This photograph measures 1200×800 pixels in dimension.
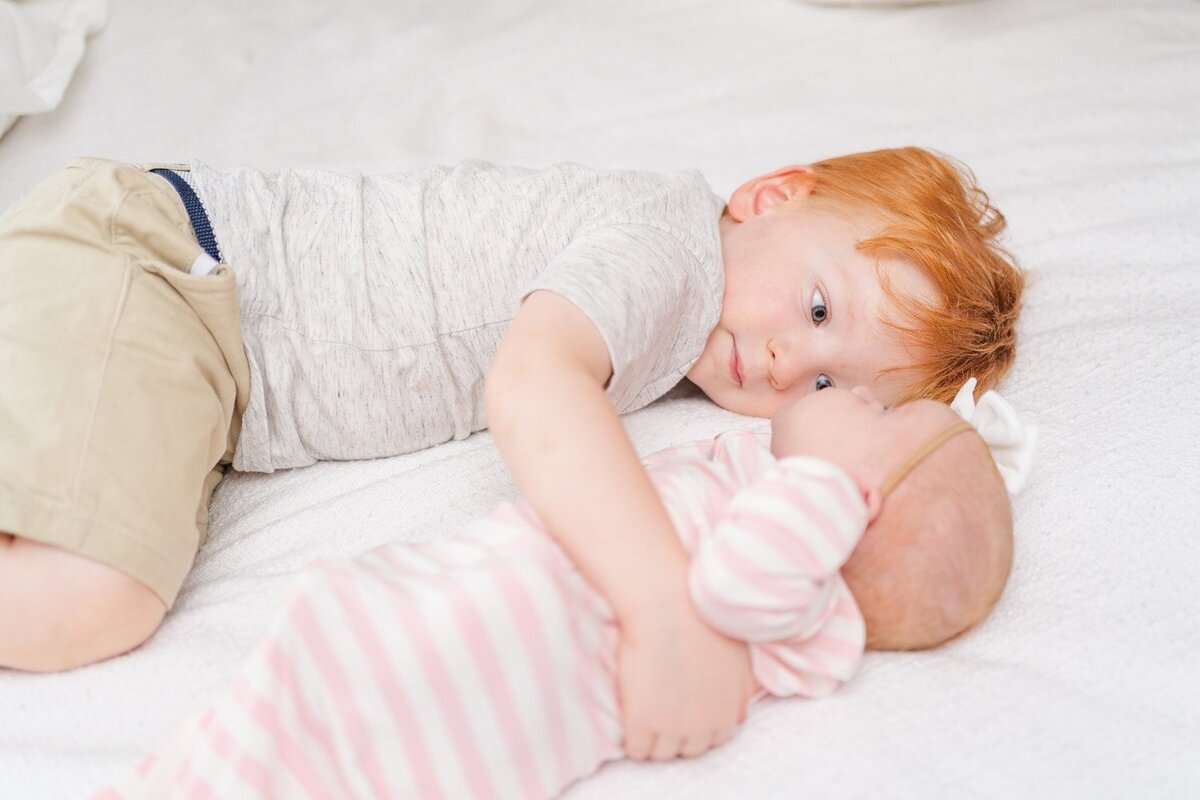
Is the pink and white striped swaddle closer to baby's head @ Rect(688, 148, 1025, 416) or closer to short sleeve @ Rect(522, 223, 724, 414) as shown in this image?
short sleeve @ Rect(522, 223, 724, 414)

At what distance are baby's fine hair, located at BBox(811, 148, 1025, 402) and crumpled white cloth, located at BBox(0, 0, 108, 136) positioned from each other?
1119 millimetres

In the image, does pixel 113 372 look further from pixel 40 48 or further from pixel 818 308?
pixel 40 48

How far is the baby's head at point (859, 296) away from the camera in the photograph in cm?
111

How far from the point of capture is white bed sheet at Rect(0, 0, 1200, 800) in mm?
800

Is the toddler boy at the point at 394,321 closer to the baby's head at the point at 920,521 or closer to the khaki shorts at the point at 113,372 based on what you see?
the khaki shorts at the point at 113,372

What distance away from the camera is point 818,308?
1.12 meters

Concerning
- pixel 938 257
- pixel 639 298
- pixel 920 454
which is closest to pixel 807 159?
pixel 938 257

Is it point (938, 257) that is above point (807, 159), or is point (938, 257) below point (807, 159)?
above

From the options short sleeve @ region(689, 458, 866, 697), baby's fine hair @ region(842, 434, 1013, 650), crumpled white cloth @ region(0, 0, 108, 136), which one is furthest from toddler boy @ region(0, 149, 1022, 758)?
crumpled white cloth @ region(0, 0, 108, 136)

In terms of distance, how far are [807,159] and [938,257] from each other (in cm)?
54

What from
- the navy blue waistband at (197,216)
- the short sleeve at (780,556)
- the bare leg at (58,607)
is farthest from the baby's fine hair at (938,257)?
the bare leg at (58,607)

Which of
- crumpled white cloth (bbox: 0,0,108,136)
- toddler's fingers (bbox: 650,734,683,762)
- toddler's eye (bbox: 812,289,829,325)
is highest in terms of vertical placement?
crumpled white cloth (bbox: 0,0,108,136)

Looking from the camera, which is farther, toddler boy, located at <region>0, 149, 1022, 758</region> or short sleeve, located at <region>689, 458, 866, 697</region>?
toddler boy, located at <region>0, 149, 1022, 758</region>

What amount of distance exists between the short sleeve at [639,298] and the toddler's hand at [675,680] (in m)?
0.26
